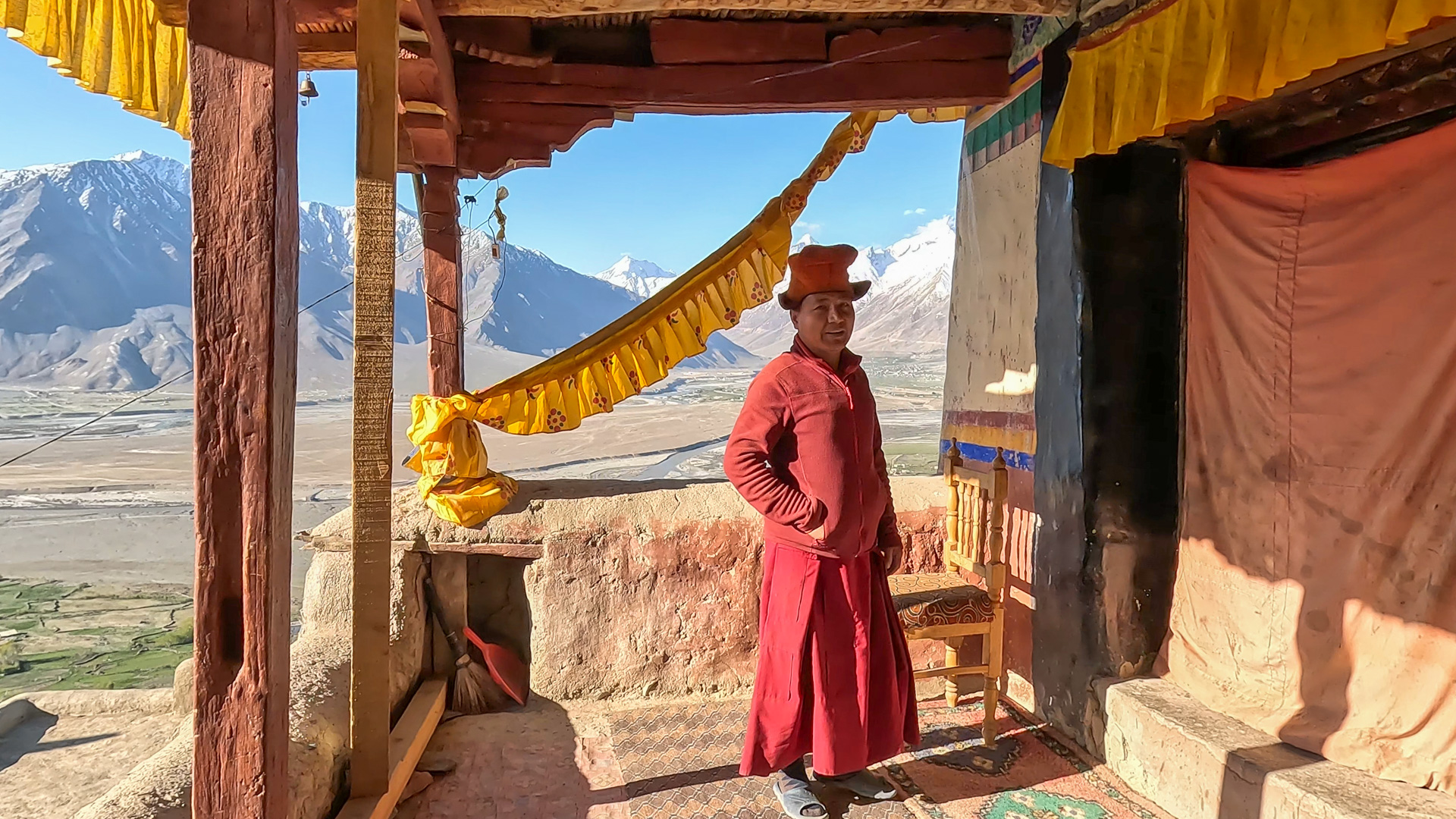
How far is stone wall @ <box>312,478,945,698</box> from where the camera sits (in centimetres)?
332

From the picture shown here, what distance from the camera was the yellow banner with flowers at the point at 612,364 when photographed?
10.9ft

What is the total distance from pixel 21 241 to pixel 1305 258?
59.0 metres

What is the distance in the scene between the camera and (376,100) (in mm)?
2129

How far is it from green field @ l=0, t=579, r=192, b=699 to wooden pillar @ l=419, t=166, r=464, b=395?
12.5 feet

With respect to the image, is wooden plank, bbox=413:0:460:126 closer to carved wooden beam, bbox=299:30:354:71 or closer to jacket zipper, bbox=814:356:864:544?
carved wooden beam, bbox=299:30:354:71

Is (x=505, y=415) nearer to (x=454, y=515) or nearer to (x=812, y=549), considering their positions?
(x=454, y=515)

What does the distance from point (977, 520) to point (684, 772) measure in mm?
1498

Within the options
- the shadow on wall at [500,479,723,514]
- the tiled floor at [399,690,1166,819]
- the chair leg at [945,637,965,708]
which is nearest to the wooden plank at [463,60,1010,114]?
the shadow on wall at [500,479,723,514]

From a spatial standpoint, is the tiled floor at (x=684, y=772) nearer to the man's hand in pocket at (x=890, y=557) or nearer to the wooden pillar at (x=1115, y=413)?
the wooden pillar at (x=1115, y=413)

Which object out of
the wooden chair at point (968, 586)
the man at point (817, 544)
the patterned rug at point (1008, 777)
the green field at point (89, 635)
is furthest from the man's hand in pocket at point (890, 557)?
the green field at point (89, 635)

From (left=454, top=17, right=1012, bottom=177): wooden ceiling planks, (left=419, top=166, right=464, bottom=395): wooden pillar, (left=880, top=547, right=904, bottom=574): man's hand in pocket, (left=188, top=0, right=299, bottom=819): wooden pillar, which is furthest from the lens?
(left=419, top=166, right=464, bottom=395): wooden pillar

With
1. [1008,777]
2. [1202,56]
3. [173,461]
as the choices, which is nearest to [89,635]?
[1008,777]

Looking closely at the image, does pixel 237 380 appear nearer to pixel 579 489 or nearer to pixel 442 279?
pixel 579 489

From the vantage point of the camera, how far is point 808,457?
224 cm
